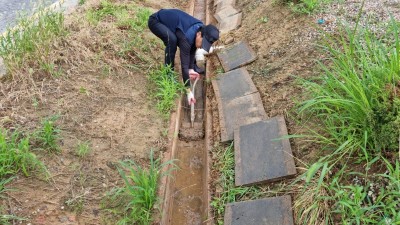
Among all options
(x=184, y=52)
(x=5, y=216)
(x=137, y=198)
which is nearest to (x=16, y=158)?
(x=5, y=216)

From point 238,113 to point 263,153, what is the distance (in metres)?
0.93

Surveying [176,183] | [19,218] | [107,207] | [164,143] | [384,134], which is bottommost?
[176,183]

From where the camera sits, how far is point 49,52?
471cm

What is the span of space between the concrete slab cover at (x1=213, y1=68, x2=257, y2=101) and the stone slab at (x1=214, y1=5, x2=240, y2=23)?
2455 millimetres

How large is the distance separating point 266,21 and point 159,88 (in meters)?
2.42

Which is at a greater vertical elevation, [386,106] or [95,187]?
[386,106]

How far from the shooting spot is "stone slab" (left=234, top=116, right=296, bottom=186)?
3.40m

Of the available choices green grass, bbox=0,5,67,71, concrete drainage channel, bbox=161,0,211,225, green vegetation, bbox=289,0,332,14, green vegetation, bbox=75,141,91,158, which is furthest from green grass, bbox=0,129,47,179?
green vegetation, bbox=289,0,332,14

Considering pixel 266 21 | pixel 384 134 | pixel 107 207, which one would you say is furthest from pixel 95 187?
pixel 266 21

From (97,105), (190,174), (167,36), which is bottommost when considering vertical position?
(190,174)

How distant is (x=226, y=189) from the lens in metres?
3.56

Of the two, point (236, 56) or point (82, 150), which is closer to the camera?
point (82, 150)

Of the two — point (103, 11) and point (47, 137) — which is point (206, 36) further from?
point (103, 11)

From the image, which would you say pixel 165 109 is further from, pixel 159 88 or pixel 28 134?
pixel 28 134
